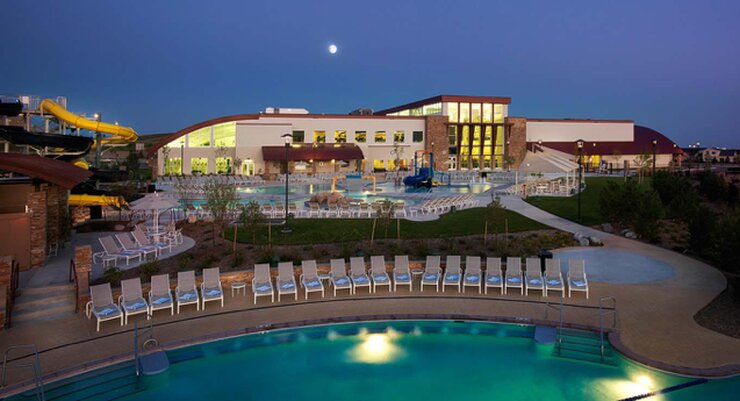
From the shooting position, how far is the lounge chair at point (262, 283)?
12.0 m

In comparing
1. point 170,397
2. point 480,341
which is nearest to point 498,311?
point 480,341

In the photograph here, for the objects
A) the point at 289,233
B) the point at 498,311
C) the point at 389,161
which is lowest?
the point at 498,311

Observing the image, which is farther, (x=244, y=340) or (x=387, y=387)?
(x=244, y=340)

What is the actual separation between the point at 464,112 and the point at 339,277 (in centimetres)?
5469

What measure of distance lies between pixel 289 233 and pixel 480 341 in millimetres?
9368

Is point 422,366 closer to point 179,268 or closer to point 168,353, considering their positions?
point 168,353

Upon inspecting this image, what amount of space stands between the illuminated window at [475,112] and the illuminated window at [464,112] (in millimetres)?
529


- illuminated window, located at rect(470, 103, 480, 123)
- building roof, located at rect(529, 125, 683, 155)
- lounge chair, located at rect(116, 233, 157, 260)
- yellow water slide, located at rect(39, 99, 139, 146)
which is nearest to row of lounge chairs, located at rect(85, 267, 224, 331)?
lounge chair, located at rect(116, 233, 157, 260)

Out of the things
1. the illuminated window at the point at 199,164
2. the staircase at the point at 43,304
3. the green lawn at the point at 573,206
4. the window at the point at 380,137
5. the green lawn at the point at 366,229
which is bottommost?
the staircase at the point at 43,304

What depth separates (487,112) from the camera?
64938mm

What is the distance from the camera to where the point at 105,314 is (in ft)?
33.4

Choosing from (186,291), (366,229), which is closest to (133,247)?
(186,291)

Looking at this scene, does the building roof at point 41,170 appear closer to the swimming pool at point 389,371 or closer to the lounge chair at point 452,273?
the swimming pool at point 389,371

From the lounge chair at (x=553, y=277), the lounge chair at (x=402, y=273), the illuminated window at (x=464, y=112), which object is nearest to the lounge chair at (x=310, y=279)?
the lounge chair at (x=402, y=273)
